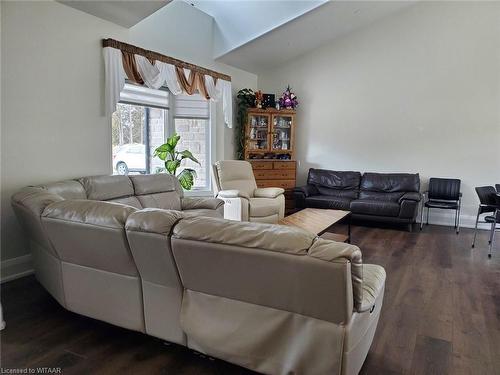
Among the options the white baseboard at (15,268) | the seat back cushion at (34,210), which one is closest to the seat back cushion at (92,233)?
the seat back cushion at (34,210)

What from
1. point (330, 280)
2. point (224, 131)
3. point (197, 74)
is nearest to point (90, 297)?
point (330, 280)

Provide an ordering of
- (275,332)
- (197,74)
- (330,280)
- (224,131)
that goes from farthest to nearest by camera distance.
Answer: (224,131) → (197,74) → (275,332) → (330,280)

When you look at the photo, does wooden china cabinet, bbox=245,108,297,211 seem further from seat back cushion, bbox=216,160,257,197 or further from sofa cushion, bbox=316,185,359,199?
seat back cushion, bbox=216,160,257,197

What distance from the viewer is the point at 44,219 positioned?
218 centimetres

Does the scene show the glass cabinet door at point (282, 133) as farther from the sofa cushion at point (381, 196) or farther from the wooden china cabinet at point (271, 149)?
the sofa cushion at point (381, 196)

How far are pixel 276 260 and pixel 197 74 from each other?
4536mm

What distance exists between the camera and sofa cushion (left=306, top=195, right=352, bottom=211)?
586 centimetres

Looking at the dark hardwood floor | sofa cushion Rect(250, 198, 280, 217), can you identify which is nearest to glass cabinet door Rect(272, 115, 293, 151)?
sofa cushion Rect(250, 198, 280, 217)

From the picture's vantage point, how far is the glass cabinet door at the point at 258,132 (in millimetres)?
6555

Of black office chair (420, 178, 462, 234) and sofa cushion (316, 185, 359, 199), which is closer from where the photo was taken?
black office chair (420, 178, 462, 234)

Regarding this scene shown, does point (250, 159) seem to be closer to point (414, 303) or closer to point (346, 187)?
point (346, 187)

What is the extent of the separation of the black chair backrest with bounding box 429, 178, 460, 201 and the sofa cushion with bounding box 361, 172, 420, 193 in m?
0.23

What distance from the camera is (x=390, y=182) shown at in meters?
6.02

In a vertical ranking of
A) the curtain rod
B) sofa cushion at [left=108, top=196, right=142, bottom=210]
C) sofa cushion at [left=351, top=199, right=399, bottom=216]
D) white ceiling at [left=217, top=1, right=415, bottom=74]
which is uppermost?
white ceiling at [left=217, top=1, right=415, bottom=74]
